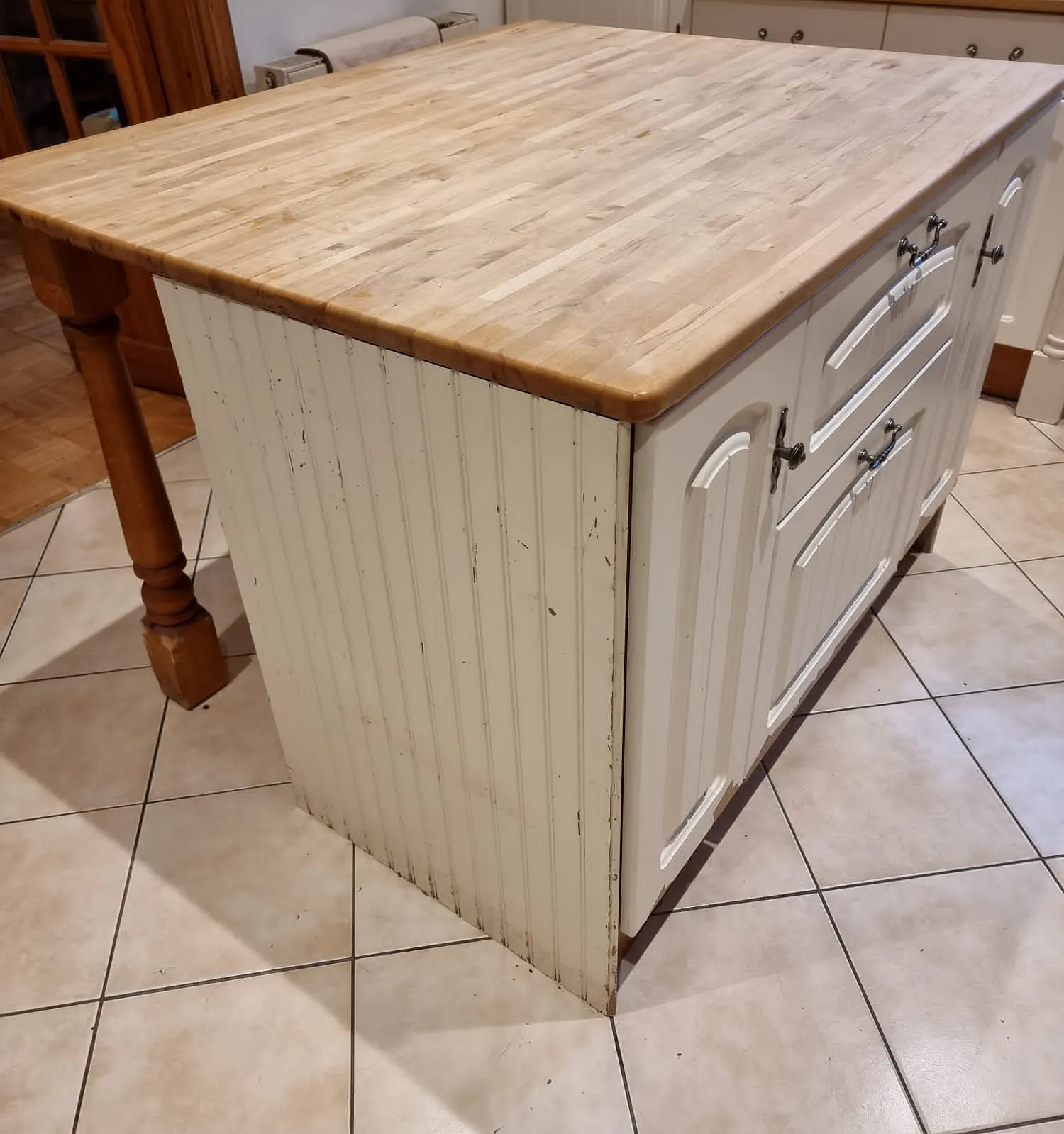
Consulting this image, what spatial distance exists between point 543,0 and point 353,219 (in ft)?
6.32

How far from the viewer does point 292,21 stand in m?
2.04

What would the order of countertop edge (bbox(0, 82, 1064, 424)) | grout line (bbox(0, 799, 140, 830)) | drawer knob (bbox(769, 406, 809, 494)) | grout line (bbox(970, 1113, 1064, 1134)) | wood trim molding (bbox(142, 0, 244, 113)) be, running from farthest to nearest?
wood trim molding (bbox(142, 0, 244, 113)) → grout line (bbox(0, 799, 140, 830)) → grout line (bbox(970, 1113, 1064, 1134)) → drawer knob (bbox(769, 406, 809, 494)) → countertop edge (bbox(0, 82, 1064, 424))

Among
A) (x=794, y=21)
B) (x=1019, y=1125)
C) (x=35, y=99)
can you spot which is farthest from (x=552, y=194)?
(x=35, y=99)

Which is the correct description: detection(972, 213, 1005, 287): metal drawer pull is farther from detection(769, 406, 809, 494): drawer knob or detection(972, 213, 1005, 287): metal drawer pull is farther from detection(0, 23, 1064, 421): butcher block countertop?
detection(769, 406, 809, 494): drawer knob

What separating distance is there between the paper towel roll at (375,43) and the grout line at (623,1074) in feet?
5.78

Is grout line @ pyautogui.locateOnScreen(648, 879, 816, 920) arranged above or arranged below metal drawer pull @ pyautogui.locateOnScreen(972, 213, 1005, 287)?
below

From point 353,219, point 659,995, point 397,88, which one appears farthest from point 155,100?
point 659,995

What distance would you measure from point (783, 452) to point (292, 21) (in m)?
1.64

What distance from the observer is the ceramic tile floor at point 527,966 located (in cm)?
115

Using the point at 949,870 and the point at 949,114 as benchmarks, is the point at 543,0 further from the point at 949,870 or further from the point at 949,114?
the point at 949,870

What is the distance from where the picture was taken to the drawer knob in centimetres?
99

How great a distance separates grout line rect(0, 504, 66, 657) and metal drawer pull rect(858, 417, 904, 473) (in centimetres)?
153

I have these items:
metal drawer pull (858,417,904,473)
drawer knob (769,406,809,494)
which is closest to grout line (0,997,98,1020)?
drawer knob (769,406,809,494)

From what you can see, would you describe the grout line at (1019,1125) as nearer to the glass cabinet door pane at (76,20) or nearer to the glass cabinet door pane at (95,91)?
the glass cabinet door pane at (95,91)
